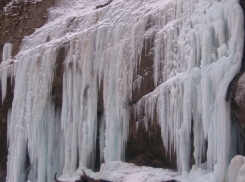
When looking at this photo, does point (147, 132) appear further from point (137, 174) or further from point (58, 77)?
point (58, 77)

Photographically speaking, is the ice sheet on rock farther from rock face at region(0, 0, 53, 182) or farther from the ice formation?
rock face at region(0, 0, 53, 182)

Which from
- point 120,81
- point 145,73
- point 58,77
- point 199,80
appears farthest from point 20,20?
point 199,80

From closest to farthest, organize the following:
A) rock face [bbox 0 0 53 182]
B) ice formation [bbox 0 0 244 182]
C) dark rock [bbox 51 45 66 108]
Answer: ice formation [bbox 0 0 244 182] < dark rock [bbox 51 45 66 108] < rock face [bbox 0 0 53 182]

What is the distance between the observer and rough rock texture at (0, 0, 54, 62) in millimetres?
10719

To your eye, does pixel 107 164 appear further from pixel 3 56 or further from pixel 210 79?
pixel 3 56

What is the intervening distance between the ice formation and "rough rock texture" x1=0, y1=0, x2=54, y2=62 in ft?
1.32

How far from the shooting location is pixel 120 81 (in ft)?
25.7

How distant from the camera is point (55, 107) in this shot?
9.09m

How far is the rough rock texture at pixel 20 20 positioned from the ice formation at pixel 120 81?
1.32 ft

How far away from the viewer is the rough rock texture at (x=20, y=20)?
10719mm

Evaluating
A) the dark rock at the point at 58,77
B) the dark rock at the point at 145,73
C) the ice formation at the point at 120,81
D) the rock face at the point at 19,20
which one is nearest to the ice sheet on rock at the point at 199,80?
the ice formation at the point at 120,81

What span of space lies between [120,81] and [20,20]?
5573 millimetres

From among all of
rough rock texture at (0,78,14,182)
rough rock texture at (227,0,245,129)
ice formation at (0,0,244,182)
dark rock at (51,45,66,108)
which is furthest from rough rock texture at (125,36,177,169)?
rough rock texture at (0,78,14,182)

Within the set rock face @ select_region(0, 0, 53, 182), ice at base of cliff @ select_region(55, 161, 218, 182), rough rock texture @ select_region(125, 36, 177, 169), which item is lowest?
ice at base of cliff @ select_region(55, 161, 218, 182)
